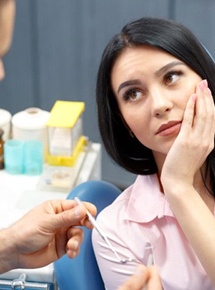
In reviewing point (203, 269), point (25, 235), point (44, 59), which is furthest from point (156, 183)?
point (44, 59)

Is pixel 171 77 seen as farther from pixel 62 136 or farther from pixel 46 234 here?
pixel 62 136

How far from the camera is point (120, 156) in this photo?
1.76m

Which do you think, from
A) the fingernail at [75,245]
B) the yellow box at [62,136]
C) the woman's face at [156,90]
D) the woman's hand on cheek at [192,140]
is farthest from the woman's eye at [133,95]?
the yellow box at [62,136]

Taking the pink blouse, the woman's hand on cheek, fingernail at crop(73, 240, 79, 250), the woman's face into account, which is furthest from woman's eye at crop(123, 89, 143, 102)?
fingernail at crop(73, 240, 79, 250)

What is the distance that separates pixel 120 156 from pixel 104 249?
262mm

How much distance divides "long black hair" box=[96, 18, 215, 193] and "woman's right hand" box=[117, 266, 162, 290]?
1.48 feet

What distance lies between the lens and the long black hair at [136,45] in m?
1.58

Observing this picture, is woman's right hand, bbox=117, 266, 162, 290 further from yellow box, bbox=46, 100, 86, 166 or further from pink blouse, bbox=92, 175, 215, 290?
yellow box, bbox=46, 100, 86, 166

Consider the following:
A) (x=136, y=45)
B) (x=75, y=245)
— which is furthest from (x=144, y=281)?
(x=136, y=45)

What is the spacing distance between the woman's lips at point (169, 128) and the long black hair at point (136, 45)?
14 cm

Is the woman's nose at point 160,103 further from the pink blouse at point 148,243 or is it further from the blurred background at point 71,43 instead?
the blurred background at point 71,43

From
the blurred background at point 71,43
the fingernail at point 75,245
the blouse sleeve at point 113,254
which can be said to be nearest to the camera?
the fingernail at point 75,245

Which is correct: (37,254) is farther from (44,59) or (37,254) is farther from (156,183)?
(44,59)

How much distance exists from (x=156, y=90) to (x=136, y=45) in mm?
131
